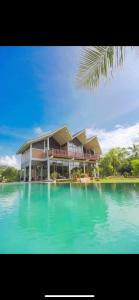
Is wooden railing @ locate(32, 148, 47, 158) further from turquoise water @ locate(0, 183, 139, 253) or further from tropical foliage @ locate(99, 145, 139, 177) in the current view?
turquoise water @ locate(0, 183, 139, 253)

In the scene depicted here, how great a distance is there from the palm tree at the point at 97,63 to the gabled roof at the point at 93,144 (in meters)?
17.5

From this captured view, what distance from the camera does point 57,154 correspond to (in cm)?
1645

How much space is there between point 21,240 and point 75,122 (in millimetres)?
13992

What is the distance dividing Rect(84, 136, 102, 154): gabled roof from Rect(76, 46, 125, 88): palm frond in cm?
1752

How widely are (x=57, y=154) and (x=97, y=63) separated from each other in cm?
1419

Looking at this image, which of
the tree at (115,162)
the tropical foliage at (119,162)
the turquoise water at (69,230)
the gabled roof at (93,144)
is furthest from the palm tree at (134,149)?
the turquoise water at (69,230)

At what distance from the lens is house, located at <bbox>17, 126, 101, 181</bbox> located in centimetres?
1617

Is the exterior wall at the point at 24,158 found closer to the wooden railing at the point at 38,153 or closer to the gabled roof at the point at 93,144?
the wooden railing at the point at 38,153

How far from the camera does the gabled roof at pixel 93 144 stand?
20.2m

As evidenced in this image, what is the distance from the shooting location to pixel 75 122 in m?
16.6

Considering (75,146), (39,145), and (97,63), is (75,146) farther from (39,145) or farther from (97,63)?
(97,63)

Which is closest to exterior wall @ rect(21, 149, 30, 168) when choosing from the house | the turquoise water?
the house

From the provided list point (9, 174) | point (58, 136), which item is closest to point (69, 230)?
point (58, 136)
